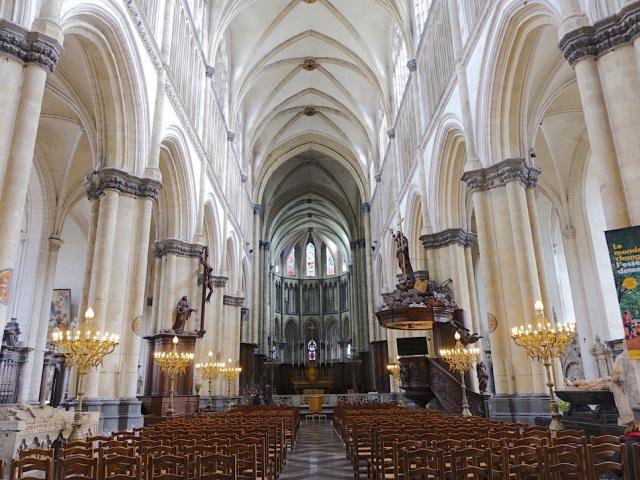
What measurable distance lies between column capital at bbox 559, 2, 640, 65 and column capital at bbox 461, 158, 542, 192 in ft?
13.9

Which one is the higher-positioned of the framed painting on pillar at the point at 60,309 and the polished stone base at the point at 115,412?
the framed painting on pillar at the point at 60,309

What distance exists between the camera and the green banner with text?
695cm

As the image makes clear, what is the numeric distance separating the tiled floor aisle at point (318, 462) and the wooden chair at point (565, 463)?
462 cm

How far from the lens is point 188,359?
15469 mm

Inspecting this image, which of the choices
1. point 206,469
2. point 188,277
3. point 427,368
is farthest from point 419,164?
point 206,469

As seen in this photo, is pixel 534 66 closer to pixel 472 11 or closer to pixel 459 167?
pixel 472 11

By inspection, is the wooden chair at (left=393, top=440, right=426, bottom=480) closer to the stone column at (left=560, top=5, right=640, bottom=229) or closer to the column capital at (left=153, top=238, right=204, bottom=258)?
the stone column at (left=560, top=5, right=640, bottom=229)

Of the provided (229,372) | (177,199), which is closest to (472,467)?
(177,199)

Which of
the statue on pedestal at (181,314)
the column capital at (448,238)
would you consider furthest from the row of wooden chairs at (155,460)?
the column capital at (448,238)

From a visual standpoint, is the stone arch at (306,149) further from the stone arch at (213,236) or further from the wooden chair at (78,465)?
the wooden chair at (78,465)

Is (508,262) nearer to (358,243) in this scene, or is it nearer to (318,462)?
(318,462)

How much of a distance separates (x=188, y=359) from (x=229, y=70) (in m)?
17.5

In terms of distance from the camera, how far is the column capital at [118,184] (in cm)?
1269

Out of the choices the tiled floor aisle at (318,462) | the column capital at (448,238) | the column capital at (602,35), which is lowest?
the tiled floor aisle at (318,462)
